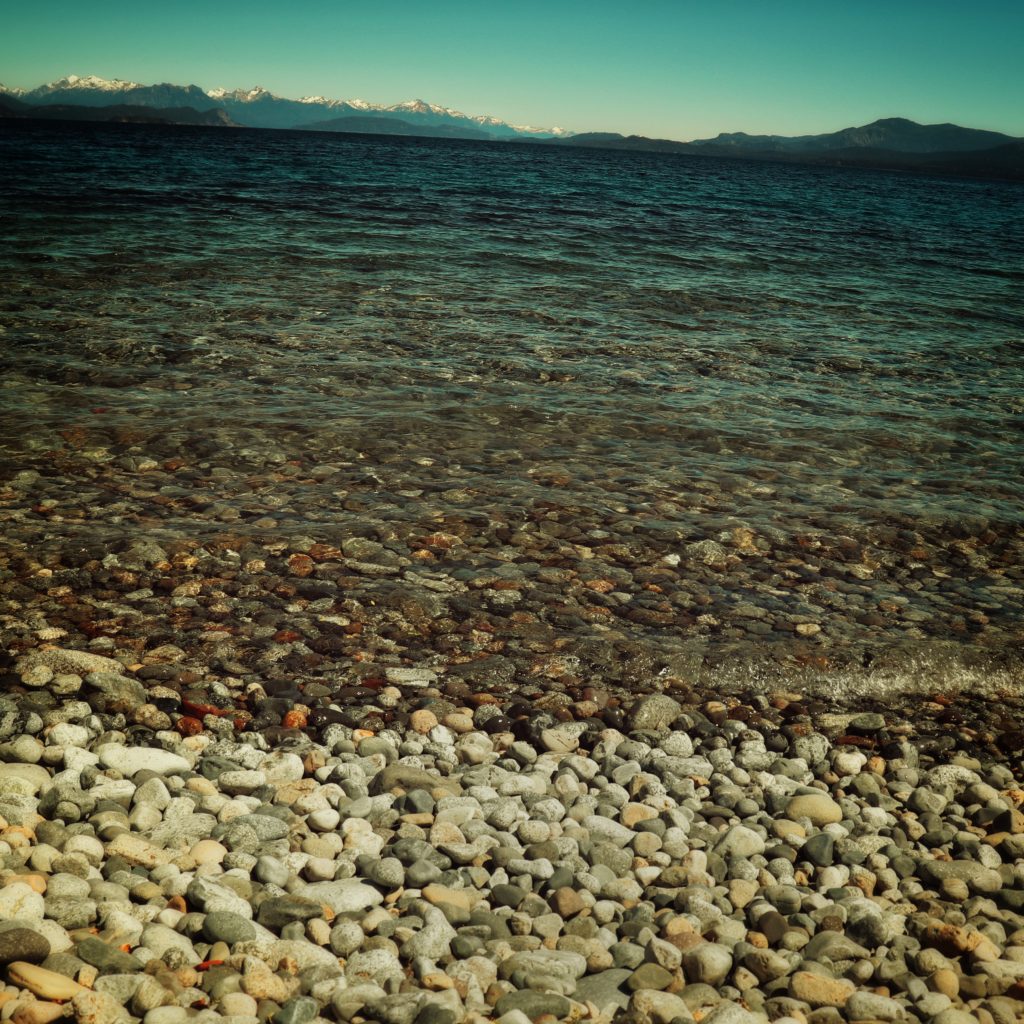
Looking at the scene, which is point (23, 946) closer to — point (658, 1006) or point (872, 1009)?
point (658, 1006)

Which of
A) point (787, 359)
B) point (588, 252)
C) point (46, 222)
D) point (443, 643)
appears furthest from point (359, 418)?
point (46, 222)

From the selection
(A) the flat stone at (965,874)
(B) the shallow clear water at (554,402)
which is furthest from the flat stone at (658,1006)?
(B) the shallow clear water at (554,402)

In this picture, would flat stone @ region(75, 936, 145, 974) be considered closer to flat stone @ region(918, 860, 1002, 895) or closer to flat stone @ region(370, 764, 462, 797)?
flat stone @ region(370, 764, 462, 797)

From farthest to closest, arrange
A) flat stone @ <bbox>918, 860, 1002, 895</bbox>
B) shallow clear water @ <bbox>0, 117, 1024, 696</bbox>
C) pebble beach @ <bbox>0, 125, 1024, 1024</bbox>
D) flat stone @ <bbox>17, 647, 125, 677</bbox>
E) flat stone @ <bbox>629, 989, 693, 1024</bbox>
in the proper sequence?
shallow clear water @ <bbox>0, 117, 1024, 696</bbox> → flat stone @ <bbox>17, 647, 125, 677</bbox> → flat stone @ <bbox>918, 860, 1002, 895</bbox> → pebble beach @ <bbox>0, 125, 1024, 1024</bbox> → flat stone @ <bbox>629, 989, 693, 1024</bbox>

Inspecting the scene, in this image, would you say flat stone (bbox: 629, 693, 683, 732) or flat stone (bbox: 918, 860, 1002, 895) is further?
flat stone (bbox: 629, 693, 683, 732)

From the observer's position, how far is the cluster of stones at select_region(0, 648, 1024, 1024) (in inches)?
121

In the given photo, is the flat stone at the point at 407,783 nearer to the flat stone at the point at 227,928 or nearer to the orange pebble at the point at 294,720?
the orange pebble at the point at 294,720

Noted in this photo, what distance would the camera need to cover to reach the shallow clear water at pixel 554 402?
719 cm

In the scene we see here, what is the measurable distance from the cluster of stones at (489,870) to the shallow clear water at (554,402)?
1698mm

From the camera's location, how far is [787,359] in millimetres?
14078

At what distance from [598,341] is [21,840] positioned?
12063mm

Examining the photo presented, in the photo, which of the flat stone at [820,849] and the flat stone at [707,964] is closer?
the flat stone at [707,964]

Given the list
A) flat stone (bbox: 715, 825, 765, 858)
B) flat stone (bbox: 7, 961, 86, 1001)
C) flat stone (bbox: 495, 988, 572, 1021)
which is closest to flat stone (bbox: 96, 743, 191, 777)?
flat stone (bbox: 7, 961, 86, 1001)

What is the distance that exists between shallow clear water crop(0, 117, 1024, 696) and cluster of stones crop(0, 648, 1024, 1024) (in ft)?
5.57
